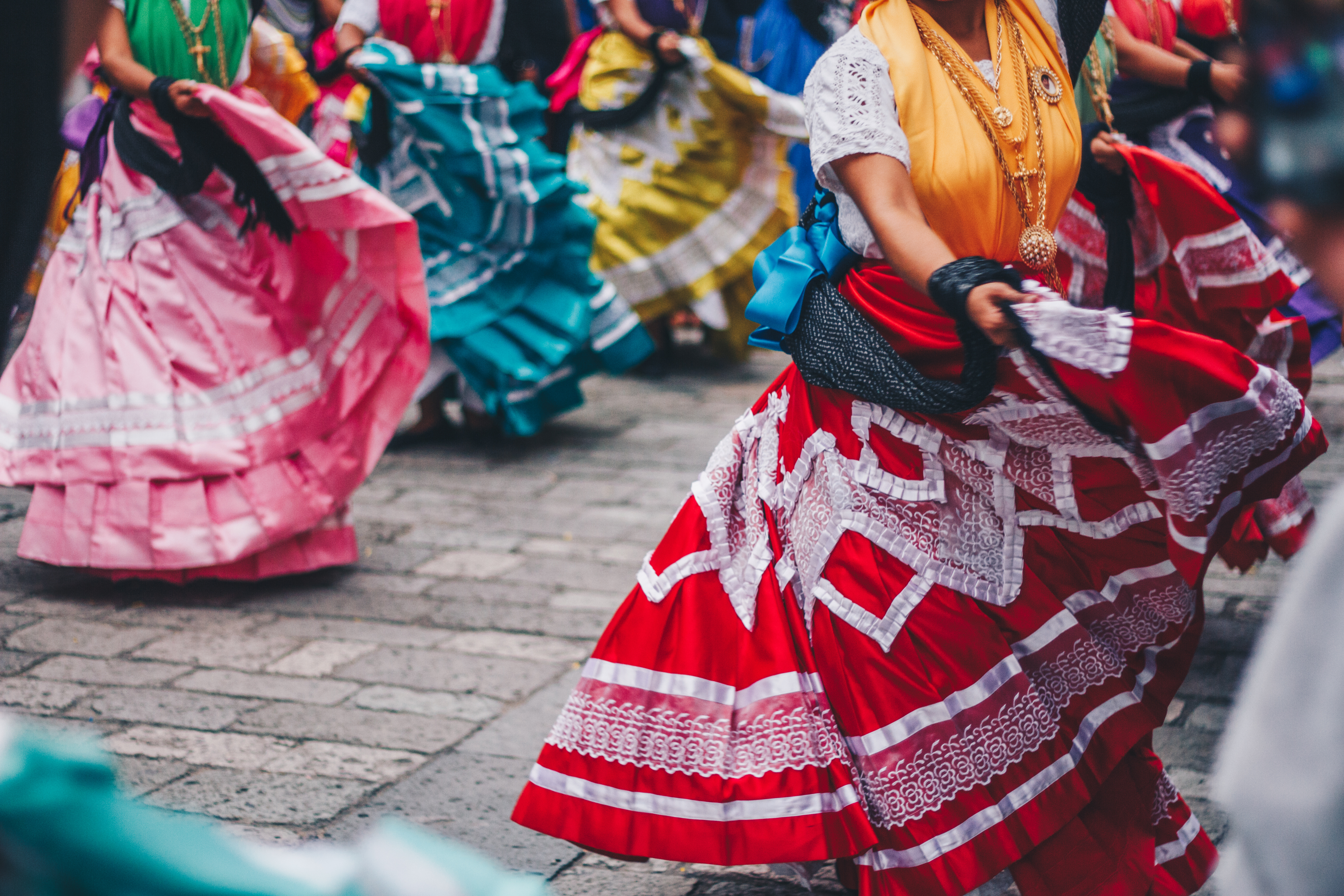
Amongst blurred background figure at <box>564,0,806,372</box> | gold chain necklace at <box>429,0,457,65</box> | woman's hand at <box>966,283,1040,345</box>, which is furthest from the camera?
blurred background figure at <box>564,0,806,372</box>

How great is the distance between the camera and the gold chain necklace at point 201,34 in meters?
3.89

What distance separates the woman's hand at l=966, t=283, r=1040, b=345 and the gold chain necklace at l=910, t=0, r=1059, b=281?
0.33 metres

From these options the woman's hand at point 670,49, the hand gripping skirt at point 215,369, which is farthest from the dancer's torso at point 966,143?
the woman's hand at point 670,49

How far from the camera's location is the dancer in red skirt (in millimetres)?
1995

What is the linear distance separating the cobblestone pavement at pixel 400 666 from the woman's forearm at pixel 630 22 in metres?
2.34

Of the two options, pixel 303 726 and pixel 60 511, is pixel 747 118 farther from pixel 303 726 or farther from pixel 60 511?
pixel 303 726

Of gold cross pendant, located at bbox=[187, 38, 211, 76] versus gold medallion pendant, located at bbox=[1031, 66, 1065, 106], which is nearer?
gold medallion pendant, located at bbox=[1031, 66, 1065, 106]

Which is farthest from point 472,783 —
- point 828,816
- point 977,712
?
point 977,712

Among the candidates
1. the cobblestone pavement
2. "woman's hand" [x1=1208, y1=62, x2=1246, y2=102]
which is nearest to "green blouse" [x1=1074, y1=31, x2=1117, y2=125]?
"woman's hand" [x1=1208, y1=62, x2=1246, y2=102]

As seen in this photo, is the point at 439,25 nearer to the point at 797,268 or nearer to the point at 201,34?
the point at 201,34

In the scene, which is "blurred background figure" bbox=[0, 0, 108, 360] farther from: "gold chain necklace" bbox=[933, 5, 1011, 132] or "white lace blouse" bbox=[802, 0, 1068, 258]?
"gold chain necklace" bbox=[933, 5, 1011, 132]

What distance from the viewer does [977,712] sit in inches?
79.7

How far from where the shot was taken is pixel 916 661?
2037 millimetres

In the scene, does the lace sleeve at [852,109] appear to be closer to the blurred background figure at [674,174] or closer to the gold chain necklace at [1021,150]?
the gold chain necklace at [1021,150]
